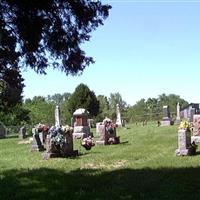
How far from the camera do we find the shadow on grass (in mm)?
10961

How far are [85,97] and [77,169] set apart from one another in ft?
164

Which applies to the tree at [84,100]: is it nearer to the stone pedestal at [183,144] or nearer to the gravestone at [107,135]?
the gravestone at [107,135]

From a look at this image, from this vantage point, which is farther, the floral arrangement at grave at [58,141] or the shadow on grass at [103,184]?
the floral arrangement at grave at [58,141]

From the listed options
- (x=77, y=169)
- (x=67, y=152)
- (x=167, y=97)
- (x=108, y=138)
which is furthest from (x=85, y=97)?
(x=167, y=97)

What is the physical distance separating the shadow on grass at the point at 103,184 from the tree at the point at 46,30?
295 centimetres

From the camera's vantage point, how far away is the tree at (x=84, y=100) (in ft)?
212

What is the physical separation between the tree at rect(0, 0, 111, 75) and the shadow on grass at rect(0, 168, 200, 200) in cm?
295

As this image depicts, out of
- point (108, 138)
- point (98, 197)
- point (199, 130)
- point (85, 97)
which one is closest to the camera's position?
point (98, 197)

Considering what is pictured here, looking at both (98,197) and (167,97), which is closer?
(98,197)

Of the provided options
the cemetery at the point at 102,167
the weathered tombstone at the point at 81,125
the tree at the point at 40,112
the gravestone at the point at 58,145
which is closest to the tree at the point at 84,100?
the tree at the point at 40,112

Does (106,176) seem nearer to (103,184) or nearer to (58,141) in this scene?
(103,184)

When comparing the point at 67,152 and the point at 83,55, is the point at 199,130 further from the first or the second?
the point at 83,55

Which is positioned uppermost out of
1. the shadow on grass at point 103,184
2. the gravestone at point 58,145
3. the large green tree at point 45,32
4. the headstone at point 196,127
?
the large green tree at point 45,32

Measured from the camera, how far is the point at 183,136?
17594 mm
